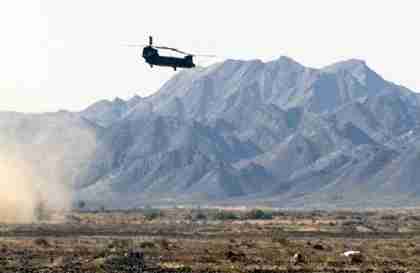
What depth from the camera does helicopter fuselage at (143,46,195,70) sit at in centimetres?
9294

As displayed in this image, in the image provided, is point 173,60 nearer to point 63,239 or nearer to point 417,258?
point 417,258

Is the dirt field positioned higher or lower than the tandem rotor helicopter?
lower

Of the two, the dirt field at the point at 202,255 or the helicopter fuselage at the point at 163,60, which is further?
the helicopter fuselage at the point at 163,60

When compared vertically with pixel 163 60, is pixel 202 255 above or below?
below

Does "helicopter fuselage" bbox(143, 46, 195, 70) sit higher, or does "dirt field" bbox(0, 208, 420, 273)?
"helicopter fuselage" bbox(143, 46, 195, 70)

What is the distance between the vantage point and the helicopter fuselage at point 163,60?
92.9 meters

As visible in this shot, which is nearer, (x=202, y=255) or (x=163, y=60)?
(x=202, y=255)

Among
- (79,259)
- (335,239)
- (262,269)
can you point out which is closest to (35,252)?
(79,259)

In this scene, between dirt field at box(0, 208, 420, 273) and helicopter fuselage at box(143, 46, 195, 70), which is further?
helicopter fuselage at box(143, 46, 195, 70)

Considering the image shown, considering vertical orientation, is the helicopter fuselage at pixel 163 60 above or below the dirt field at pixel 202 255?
above

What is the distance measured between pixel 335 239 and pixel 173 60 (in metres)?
41.7

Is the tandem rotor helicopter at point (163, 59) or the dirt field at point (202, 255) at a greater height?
the tandem rotor helicopter at point (163, 59)

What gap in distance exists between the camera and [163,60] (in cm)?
9431

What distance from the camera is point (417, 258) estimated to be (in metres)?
92.0
